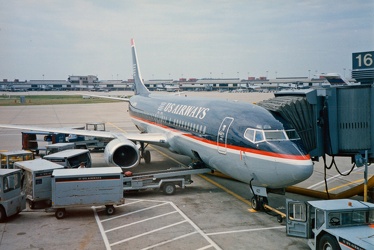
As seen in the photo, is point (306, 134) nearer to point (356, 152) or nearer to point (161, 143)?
point (356, 152)

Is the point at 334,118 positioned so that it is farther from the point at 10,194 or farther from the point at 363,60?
the point at 10,194

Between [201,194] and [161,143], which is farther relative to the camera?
[161,143]

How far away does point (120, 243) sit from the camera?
548 inches

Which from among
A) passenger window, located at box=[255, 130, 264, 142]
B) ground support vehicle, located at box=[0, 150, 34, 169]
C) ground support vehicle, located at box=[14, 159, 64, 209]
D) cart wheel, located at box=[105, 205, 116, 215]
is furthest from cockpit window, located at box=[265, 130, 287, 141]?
ground support vehicle, located at box=[0, 150, 34, 169]

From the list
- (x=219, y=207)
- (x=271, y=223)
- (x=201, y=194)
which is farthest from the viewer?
(x=201, y=194)

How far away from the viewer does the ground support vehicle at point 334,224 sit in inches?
441

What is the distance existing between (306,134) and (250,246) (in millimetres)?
5998

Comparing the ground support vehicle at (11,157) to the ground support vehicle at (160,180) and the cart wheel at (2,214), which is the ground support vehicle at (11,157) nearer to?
the cart wheel at (2,214)

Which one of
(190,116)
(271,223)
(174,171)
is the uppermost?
(190,116)

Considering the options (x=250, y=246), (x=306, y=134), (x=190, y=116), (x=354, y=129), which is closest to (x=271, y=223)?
(x=250, y=246)

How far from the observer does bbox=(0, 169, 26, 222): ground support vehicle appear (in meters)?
16.1

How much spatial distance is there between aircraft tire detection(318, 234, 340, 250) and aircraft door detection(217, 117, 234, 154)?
666 cm

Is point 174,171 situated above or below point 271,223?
above

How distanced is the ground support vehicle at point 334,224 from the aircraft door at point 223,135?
4924 millimetres
